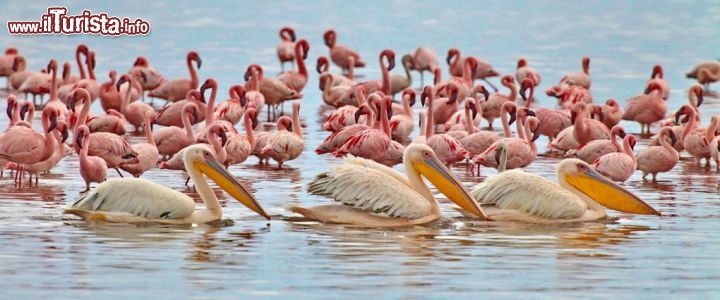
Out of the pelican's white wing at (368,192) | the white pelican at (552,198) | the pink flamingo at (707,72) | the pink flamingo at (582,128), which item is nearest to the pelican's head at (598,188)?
the white pelican at (552,198)

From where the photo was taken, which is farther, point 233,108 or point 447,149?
point 233,108

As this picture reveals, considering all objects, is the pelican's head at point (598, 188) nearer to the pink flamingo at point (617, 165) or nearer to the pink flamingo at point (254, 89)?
the pink flamingo at point (617, 165)

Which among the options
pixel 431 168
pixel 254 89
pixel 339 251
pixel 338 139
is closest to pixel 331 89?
pixel 254 89

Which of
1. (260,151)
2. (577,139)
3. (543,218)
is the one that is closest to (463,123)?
(577,139)

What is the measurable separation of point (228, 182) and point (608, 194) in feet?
8.42

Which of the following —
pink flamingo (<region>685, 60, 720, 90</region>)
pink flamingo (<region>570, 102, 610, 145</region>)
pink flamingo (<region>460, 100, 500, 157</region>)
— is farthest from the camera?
pink flamingo (<region>685, 60, 720, 90</region>)

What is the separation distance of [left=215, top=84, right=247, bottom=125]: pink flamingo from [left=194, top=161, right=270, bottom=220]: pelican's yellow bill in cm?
735

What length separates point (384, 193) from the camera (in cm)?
1099

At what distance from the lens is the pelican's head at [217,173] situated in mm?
11297

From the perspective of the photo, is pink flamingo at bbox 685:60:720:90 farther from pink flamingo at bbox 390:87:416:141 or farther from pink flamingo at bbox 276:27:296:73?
pink flamingo at bbox 390:87:416:141

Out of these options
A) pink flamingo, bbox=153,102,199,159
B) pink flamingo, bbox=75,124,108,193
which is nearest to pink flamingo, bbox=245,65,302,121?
pink flamingo, bbox=153,102,199,159

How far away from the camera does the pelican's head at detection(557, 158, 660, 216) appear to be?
11.7 metres

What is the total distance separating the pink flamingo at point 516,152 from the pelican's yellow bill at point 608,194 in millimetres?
2305

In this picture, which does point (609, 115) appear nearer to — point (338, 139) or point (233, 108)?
point (233, 108)
